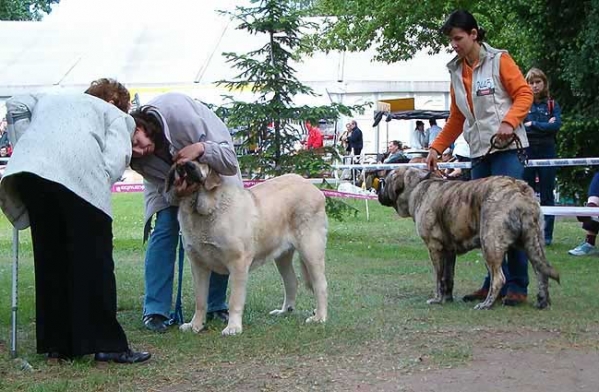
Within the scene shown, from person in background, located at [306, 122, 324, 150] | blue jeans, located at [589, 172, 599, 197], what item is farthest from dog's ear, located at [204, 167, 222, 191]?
person in background, located at [306, 122, 324, 150]

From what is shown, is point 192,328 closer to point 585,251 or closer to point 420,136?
point 585,251

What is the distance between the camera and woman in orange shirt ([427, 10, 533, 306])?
6.73 meters

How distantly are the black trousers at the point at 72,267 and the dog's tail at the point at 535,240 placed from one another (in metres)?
3.16

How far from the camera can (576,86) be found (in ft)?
40.2

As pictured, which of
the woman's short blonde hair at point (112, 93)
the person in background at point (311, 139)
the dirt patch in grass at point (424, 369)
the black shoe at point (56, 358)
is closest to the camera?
the dirt patch in grass at point (424, 369)

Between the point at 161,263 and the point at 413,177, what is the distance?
8.04 ft

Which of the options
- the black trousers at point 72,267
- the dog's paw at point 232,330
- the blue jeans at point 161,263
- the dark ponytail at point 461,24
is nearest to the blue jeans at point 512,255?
the dark ponytail at point 461,24

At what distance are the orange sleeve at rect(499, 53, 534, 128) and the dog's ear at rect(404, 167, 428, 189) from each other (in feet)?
3.41

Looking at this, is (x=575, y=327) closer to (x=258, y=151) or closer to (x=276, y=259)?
(x=276, y=259)

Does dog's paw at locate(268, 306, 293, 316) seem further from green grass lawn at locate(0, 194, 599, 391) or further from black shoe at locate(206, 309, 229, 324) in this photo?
black shoe at locate(206, 309, 229, 324)

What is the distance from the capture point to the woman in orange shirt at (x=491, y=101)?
673cm

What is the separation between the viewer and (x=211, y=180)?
18.5ft

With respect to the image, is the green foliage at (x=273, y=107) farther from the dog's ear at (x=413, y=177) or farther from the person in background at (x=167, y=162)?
the person in background at (x=167, y=162)

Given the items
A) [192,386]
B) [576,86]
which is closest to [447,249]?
[192,386]
